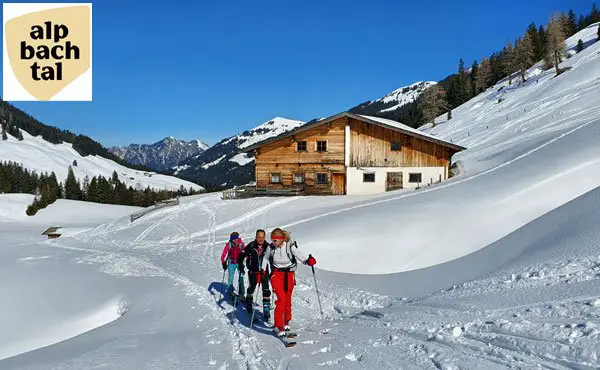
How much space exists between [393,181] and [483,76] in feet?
271

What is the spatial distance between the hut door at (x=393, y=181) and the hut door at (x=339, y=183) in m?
3.56

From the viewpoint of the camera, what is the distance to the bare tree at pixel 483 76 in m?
102

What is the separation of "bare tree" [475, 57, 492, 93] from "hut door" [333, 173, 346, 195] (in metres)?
83.7

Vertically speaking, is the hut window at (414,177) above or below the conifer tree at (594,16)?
below

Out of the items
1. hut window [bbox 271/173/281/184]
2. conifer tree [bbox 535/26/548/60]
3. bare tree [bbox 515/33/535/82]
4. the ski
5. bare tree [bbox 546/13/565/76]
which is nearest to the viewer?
the ski

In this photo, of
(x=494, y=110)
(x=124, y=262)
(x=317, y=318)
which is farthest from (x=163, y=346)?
(x=494, y=110)

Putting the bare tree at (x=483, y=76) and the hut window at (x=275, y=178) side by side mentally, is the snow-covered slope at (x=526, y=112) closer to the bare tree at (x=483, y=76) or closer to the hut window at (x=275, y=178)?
the bare tree at (x=483, y=76)

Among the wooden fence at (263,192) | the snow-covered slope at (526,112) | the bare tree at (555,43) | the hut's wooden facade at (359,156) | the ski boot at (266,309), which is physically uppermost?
the bare tree at (555,43)

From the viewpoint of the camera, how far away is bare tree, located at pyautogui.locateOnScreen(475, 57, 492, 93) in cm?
10206

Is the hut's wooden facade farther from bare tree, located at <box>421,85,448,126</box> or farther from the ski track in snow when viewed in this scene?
bare tree, located at <box>421,85,448,126</box>

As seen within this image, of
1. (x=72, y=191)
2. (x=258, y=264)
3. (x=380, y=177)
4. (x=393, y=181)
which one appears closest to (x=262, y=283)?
(x=258, y=264)

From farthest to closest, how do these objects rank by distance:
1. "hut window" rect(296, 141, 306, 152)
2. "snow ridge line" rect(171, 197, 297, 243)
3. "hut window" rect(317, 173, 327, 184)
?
"hut window" rect(296, 141, 306, 152) < "hut window" rect(317, 173, 327, 184) < "snow ridge line" rect(171, 197, 297, 243)

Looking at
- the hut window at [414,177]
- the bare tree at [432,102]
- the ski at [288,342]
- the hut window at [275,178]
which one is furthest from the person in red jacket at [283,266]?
the bare tree at [432,102]

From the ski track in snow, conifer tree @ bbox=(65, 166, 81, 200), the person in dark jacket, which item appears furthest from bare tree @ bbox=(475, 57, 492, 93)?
conifer tree @ bbox=(65, 166, 81, 200)
